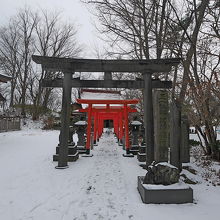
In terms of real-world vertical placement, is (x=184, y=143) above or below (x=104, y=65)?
below

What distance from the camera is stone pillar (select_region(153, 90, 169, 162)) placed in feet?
17.2

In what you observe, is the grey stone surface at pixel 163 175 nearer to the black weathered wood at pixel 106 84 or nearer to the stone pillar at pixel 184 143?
the black weathered wood at pixel 106 84

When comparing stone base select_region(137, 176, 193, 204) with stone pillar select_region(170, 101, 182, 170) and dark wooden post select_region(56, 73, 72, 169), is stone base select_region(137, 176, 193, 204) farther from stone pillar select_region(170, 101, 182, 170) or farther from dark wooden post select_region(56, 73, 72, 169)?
dark wooden post select_region(56, 73, 72, 169)

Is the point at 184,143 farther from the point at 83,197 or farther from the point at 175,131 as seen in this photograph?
the point at 83,197

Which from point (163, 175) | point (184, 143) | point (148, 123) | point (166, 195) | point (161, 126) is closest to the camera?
point (166, 195)

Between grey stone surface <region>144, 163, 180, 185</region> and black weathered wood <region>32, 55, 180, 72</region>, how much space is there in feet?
12.7

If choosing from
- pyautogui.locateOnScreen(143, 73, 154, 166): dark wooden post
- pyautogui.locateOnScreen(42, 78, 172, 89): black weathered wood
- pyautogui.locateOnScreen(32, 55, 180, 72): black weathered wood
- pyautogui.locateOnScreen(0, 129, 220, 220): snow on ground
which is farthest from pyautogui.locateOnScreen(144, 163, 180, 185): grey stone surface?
pyautogui.locateOnScreen(32, 55, 180, 72): black weathered wood

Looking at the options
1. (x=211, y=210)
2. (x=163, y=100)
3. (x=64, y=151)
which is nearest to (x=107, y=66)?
(x=163, y=100)

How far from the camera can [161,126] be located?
211 inches

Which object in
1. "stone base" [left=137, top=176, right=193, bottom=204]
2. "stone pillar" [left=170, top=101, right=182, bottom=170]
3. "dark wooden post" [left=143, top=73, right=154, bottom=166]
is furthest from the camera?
"dark wooden post" [left=143, top=73, right=154, bottom=166]

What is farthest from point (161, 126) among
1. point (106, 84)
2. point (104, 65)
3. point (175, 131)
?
point (104, 65)

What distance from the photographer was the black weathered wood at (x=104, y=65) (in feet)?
22.8

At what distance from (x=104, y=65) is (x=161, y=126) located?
321cm

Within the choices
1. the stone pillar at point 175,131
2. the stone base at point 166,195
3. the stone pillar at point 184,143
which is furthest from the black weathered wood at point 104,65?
the stone base at point 166,195
